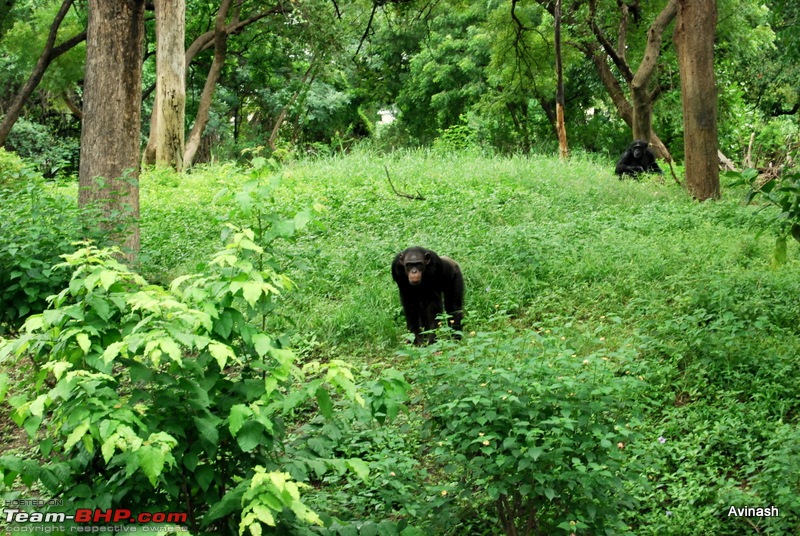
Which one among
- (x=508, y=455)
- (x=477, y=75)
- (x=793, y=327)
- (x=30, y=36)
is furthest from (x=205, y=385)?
(x=477, y=75)

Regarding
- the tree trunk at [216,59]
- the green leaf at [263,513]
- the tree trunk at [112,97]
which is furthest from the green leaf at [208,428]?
the tree trunk at [216,59]

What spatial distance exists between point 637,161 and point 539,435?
44.0ft

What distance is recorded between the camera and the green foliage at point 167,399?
3137 mm

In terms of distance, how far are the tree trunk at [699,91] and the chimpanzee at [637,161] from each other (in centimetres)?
352

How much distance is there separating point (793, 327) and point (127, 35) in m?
7.48

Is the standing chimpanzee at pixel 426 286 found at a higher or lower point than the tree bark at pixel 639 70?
lower

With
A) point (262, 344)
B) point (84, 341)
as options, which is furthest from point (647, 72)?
point (84, 341)

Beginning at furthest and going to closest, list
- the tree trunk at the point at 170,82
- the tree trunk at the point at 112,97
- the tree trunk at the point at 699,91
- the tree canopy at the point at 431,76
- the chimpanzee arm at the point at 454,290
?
the tree canopy at the point at 431,76, the tree trunk at the point at 170,82, the tree trunk at the point at 699,91, the tree trunk at the point at 112,97, the chimpanzee arm at the point at 454,290

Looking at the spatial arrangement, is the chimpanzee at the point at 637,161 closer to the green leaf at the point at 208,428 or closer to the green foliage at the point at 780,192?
the green foliage at the point at 780,192

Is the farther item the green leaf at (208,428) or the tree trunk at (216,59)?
the tree trunk at (216,59)

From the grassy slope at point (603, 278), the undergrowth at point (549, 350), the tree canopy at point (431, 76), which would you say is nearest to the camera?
the undergrowth at point (549, 350)

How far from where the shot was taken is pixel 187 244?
1114cm

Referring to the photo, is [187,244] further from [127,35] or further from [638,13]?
[638,13]

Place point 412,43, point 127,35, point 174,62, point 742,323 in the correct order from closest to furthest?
point 742,323, point 127,35, point 174,62, point 412,43
